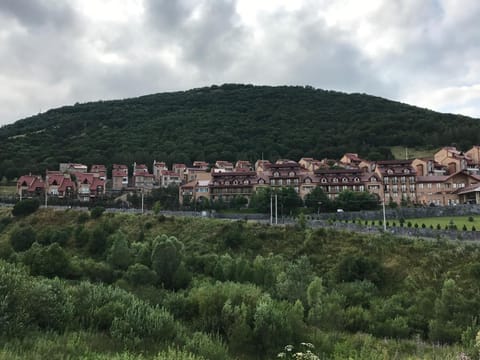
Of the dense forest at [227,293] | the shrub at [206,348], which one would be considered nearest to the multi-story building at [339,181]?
the dense forest at [227,293]

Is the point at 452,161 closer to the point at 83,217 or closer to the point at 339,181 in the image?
the point at 339,181

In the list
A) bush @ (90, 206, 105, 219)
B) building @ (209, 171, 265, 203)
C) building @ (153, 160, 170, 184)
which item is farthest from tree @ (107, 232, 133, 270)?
building @ (153, 160, 170, 184)

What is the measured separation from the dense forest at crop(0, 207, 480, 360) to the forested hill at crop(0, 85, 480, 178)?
65823 mm

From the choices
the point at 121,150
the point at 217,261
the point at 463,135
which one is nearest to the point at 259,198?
the point at 217,261

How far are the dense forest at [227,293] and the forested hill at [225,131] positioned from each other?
216 ft

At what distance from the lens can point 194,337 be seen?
33.6 ft

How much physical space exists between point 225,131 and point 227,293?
140 m

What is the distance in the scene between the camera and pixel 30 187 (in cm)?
8575

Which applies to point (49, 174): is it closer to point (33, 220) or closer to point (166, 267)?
point (33, 220)

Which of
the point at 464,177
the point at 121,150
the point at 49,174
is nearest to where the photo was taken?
the point at 464,177

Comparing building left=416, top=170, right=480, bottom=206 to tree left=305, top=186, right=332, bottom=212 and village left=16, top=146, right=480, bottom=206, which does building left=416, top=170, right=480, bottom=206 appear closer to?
village left=16, top=146, right=480, bottom=206

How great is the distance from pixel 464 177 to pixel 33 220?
8097cm

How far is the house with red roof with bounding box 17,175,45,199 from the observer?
85.1m

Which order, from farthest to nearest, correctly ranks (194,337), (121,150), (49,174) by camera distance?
1. (121,150)
2. (49,174)
3. (194,337)
